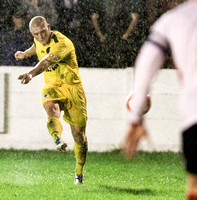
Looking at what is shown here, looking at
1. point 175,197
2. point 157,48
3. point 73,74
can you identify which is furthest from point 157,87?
point 157,48

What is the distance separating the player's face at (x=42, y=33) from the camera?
6.82 metres

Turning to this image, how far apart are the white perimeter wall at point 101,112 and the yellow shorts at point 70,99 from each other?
3818 mm

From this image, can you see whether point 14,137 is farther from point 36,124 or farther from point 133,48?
point 133,48

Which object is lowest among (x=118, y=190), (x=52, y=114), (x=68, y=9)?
(x=118, y=190)

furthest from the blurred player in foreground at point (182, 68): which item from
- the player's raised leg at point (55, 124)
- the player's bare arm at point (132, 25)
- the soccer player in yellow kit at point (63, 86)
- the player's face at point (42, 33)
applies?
the player's bare arm at point (132, 25)

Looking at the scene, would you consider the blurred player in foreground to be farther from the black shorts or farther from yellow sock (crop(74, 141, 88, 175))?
yellow sock (crop(74, 141, 88, 175))

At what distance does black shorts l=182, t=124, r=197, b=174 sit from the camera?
9.15 ft

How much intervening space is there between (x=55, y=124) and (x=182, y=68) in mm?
3859

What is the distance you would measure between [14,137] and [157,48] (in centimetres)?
847

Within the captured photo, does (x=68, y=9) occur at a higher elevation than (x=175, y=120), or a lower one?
higher

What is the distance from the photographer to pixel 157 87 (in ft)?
35.8

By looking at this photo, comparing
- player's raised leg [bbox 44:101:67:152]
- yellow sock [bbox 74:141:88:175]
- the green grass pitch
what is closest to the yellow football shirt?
player's raised leg [bbox 44:101:67:152]

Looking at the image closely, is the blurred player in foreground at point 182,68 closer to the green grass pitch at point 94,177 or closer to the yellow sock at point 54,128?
the green grass pitch at point 94,177

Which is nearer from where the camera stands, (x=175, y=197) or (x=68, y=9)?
(x=175, y=197)
